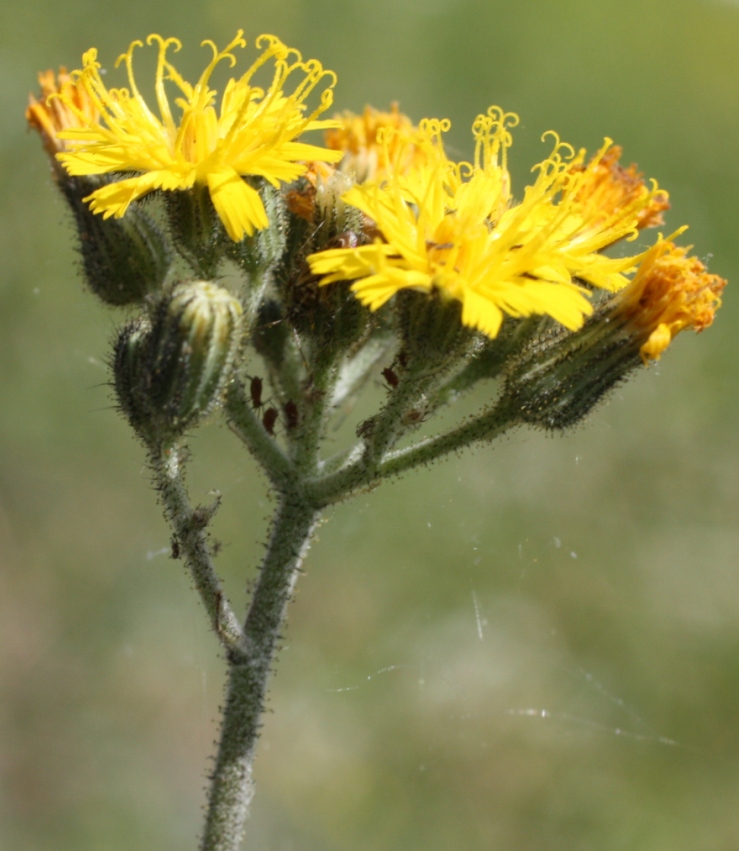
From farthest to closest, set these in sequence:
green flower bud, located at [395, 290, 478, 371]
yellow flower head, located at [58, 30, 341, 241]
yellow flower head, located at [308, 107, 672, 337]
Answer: yellow flower head, located at [58, 30, 341, 241] → green flower bud, located at [395, 290, 478, 371] → yellow flower head, located at [308, 107, 672, 337]

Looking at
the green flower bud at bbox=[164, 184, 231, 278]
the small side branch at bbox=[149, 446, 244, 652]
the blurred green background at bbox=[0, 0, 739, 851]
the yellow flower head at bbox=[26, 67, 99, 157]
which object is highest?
the yellow flower head at bbox=[26, 67, 99, 157]

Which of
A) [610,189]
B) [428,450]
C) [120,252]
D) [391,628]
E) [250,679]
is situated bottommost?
[391,628]

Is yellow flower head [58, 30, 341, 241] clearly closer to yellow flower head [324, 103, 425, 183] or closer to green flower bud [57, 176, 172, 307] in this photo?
green flower bud [57, 176, 172, 307]

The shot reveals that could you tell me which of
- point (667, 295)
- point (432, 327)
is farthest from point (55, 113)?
point (667, 295)

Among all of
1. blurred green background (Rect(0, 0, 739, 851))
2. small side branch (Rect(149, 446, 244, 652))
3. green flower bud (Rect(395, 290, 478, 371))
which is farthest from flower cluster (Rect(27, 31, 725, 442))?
blurred green background (Rect(0, 0, 739, 851))

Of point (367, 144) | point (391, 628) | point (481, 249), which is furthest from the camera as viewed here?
point (391, 628)

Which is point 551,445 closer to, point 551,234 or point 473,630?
point 473,630

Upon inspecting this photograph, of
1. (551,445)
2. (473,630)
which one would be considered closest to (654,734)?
(473,630)

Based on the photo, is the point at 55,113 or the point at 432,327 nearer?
the point at 432,327

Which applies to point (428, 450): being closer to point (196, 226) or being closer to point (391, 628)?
point (196, 226)
